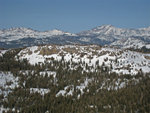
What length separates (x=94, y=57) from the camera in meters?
70.5

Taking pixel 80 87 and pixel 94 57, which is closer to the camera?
pixel 80 87

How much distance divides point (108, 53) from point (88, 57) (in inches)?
355

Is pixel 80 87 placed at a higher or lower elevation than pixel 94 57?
lower

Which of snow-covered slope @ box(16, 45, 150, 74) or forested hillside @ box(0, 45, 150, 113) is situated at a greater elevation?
snow-covered slope @ box(16, 45, 150, 74)

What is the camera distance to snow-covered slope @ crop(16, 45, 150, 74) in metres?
57.5

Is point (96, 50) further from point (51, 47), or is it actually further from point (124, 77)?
point (124, 77)

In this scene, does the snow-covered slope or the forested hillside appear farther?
the snow-covered slope

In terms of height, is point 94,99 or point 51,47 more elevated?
point 51,47

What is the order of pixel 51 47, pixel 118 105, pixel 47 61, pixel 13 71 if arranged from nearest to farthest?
pixel 118 105
pixel 13 71
pixel 47 61
pixel 51 47

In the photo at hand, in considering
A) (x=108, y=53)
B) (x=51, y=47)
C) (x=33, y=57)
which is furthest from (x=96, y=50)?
(x=33, y=57)

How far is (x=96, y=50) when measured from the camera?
3081 inches

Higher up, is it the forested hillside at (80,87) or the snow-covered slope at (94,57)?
the snow-covered slope at (94,57)

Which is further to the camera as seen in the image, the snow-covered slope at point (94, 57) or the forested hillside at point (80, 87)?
the snow-covered slope at point (94, 57)

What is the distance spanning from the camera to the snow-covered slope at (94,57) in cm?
5752
